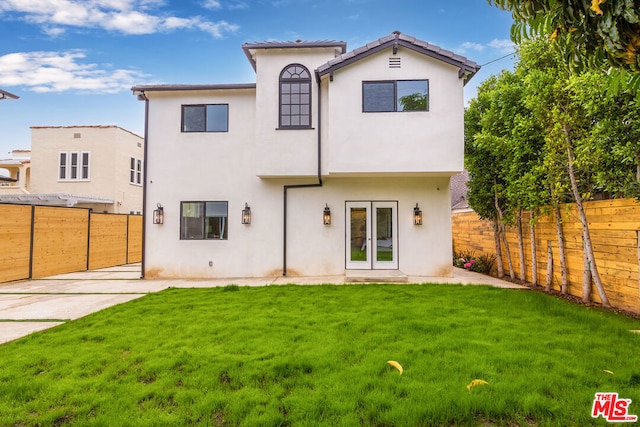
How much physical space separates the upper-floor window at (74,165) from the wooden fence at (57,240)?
8.26 m

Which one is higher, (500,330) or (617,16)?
(617,16)

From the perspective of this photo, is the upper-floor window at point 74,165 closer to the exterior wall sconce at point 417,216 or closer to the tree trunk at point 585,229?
the exterior wall sconce at point 417,216

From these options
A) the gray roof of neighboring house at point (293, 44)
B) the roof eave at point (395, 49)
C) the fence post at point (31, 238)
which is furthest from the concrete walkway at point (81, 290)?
the gray roof of neighboring house at point (293, 44)

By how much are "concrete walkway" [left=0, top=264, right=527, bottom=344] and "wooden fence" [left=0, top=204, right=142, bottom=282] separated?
451mm

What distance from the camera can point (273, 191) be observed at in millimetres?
10328

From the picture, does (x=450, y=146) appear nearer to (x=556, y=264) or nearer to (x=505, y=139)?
(x=505, y=139)

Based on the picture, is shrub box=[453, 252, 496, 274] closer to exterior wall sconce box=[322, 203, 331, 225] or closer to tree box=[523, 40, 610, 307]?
tree box=[523, 40, 610, 307]

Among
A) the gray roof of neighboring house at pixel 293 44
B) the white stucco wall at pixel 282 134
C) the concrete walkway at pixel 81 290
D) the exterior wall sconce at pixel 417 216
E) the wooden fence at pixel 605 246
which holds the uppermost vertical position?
the gray roof of neighboring house at pixel 293 44

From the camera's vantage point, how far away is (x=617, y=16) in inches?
61.9

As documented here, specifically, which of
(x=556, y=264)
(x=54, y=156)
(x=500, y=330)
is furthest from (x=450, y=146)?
(x=54, y=156)

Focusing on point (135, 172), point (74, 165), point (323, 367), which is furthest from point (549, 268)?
point (74, 165)

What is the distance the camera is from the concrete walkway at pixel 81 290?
5879 mm

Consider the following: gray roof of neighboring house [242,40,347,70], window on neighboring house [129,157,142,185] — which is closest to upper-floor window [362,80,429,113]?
gray roof of neighboring house [242,40,347,70]

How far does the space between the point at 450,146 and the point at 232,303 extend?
22.4 ft
